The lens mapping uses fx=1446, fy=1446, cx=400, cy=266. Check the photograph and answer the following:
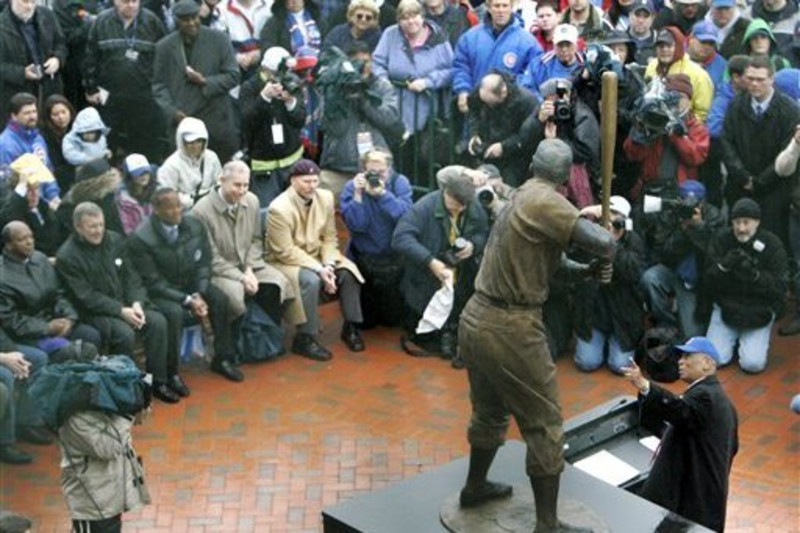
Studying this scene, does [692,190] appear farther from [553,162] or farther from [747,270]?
[553,162]

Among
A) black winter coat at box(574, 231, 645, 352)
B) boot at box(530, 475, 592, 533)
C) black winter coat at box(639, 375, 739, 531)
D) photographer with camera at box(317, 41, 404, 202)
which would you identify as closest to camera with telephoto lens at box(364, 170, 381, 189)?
photographer with camera at box(317, 41, 404, 202)

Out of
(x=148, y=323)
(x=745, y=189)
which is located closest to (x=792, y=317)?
(x=745, y=189)

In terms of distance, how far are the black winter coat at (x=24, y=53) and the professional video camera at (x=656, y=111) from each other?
5.13 m

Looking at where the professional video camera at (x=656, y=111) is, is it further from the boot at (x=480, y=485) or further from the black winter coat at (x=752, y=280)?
the boot at (x=480, y=485)

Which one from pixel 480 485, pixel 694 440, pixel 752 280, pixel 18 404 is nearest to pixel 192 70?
pixel 18 404

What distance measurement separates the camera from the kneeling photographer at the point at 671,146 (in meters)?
10.9

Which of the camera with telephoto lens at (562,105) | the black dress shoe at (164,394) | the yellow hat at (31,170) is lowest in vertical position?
the black dress shoe at (164,394)

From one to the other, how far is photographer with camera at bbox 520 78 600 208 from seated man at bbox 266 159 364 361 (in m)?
1.82

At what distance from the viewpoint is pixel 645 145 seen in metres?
11.0

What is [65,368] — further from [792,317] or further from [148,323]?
[792,317]

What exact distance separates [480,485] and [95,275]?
390 centimetres

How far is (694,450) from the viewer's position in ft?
25.3

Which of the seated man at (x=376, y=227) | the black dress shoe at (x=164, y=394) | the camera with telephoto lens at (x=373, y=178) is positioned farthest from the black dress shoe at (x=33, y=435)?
the camera with telephoto lens at (x=373, y=178)

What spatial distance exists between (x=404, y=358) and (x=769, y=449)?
288cm
